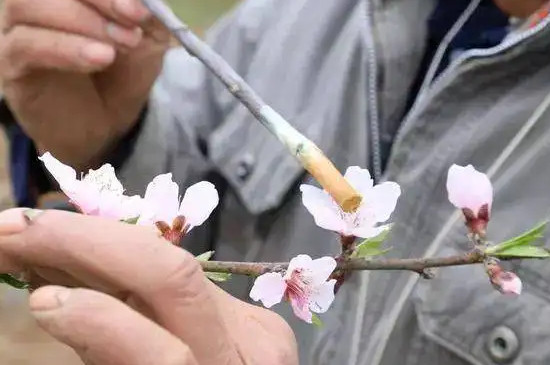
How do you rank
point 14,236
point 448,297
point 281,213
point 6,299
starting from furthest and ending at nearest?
point 6,299 < point 281,213 < point 448,297 < point 14,236

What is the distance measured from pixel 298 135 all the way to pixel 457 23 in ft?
1.01

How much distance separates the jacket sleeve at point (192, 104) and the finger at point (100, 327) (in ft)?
1.31

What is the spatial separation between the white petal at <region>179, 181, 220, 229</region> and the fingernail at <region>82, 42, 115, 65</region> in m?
0.24

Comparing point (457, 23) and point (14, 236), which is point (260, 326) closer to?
point (14, 236)

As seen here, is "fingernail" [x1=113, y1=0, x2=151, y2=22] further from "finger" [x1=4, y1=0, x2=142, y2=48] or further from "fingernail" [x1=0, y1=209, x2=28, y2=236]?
"fingernail" [x1=0, y1=209, x2=28, y2=236]

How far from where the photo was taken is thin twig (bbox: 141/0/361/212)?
0.90 feet

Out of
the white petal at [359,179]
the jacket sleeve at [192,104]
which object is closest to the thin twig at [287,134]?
the white petal at [359,179]

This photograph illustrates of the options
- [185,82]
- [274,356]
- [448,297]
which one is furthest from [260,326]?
[185,82]

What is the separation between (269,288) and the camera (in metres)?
0.28

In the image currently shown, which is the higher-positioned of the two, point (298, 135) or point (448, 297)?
point (298, 135)

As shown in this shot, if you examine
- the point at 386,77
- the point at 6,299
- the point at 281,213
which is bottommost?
the point at 6,299

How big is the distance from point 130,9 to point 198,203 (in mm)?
244

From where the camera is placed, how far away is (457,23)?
57cm

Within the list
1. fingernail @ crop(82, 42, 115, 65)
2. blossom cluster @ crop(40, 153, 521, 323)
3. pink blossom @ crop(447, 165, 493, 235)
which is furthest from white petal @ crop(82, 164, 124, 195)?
fingernail @ crop(82, 42, 115, 65)
